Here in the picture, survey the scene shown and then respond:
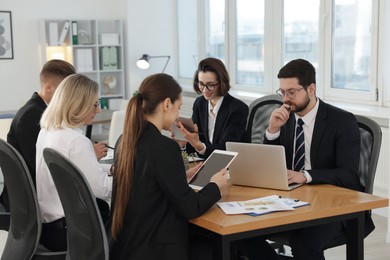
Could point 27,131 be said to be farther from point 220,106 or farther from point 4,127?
point 4,127

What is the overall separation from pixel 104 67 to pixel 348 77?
3.62 m

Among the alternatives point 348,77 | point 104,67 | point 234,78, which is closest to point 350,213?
point 348,77

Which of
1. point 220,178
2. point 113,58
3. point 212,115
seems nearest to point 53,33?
point 113,58

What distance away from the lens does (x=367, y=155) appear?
3.13 metres

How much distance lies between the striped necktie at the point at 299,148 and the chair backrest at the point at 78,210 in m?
1.20

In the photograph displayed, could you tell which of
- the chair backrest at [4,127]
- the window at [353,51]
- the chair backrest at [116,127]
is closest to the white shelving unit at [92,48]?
the chair backrest at [116,127]

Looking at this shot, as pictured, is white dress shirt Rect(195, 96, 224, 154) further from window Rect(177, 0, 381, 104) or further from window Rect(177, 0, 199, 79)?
window Rect(177, 0, 199, 79)

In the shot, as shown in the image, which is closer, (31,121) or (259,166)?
(259,166)

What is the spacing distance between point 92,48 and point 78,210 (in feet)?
20.0

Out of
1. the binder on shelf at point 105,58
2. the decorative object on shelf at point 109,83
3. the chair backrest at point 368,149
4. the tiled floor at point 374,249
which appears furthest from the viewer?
the decorative object on shelf at point 109,83

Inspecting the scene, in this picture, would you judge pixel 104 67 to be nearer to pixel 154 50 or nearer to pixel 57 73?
pixel 154 50

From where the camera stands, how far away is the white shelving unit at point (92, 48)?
8.05m

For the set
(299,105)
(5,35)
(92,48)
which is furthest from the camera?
(92,48)

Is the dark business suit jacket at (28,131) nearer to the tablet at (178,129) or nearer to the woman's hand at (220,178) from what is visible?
the tablet at (178,129)
